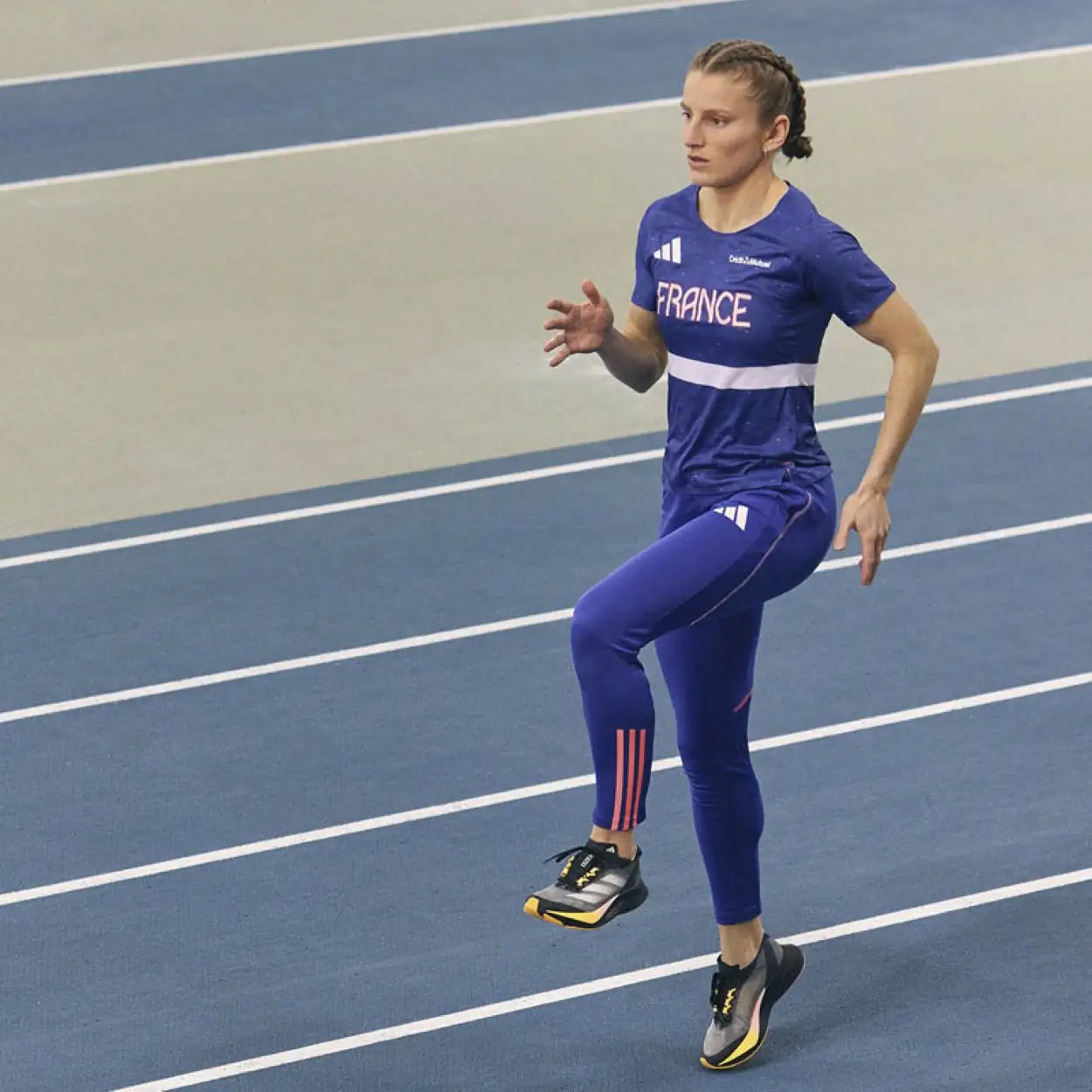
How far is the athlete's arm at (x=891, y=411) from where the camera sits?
471 centimetres

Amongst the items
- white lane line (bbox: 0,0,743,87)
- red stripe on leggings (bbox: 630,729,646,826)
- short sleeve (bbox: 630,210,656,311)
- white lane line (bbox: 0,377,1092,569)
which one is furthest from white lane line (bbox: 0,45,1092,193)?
red stripe on leggings (bbox: 630,729,646,826)

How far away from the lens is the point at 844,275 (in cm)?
470

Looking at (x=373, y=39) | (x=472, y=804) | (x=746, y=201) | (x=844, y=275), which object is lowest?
(x=472, y=804)

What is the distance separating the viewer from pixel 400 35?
49.0 feet

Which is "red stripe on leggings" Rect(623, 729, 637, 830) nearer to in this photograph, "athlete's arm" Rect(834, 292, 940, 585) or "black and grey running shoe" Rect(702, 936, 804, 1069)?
"athlete's arm" Rect(834, 292, 940, 585)

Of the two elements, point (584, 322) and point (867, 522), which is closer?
point (867, 522)

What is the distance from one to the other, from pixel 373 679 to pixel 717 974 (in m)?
2.50

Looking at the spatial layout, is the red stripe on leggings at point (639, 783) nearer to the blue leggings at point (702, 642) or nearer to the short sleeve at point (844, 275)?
the blue leggings at point (702, 642)

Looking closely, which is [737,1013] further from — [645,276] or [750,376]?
[645,276]

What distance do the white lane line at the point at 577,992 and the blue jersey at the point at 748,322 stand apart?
157 cm

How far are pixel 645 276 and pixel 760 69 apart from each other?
59 centimetres

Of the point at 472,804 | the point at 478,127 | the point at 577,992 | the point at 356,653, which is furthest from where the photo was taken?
the point at 478,127

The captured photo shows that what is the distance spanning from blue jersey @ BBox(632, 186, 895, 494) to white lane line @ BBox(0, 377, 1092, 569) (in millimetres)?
4221

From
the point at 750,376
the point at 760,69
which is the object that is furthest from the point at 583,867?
the point at 760,69
